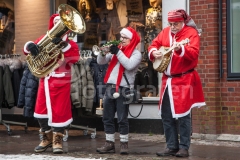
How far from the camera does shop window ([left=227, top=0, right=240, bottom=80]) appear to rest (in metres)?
9.93

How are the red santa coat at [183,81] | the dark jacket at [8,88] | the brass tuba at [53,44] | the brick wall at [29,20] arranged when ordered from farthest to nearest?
the brick wall at [29,20] < the dark jacket at [8,88] < the brass tuba at [53,44] < the red santa coat at [183,81]

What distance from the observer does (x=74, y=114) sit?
35.2 ft

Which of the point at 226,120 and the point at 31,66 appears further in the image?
the point at 226,120

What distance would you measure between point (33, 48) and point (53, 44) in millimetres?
282

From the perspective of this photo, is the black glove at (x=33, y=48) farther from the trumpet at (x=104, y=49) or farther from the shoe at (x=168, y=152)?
the shoe at (x=168, y=152)

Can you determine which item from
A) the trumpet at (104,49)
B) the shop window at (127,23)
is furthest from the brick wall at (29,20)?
the trumpet at (104,49)

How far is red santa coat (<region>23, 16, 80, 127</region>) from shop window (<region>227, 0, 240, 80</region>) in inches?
110

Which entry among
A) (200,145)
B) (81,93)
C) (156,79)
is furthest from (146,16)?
(200,145)

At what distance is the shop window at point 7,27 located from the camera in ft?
44.6

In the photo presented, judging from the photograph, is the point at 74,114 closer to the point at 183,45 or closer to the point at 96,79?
the point at 96,79

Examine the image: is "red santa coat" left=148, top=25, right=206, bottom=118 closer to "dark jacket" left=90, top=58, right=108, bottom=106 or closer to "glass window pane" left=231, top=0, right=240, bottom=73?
"glass window pane" left=231, top=0, right=240, bottom=73

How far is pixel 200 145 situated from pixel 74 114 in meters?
2.48

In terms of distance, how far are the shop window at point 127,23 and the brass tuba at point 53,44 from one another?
3.03 meters

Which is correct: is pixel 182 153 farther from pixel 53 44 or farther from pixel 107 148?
pixel 53 44
